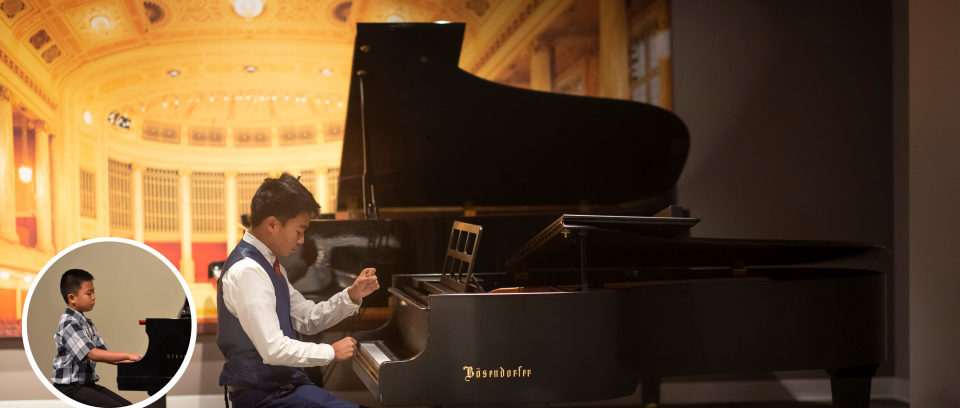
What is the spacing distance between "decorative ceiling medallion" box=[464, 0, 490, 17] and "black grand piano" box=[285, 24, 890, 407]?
109cm

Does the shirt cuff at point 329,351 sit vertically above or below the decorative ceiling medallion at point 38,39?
below

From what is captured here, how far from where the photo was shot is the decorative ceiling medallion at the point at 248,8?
3.90 metres

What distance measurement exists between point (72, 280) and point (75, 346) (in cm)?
32

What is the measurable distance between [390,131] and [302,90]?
1120mm

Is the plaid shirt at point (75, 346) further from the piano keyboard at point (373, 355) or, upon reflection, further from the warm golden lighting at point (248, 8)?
the warm golden lighting at point (248, 8)

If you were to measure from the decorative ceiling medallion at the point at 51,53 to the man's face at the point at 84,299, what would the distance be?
1697 millimetres

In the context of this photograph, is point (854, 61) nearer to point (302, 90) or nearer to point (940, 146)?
point (940, 146)

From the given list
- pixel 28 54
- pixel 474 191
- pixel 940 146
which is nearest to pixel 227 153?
pixel 28 54

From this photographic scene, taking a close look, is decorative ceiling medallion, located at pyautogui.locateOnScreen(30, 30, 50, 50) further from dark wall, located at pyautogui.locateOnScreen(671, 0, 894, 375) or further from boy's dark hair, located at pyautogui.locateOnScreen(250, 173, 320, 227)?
dark wall, located at pyautogui.locateOnScreen(671, 0, 894, 375)

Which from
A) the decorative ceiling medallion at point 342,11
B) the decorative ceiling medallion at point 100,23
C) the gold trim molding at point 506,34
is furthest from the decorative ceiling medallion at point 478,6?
the decorative ceiling medallion at point 100,23

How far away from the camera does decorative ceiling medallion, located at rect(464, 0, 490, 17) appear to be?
4.04 meters

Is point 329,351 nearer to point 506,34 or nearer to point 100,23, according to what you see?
point 506,34

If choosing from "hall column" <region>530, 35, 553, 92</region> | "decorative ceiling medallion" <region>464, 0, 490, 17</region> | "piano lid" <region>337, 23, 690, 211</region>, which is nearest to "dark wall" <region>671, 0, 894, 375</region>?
"piano lid" <region>337, 23, 690, 211</region>

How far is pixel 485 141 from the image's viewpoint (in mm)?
Result: 3299
